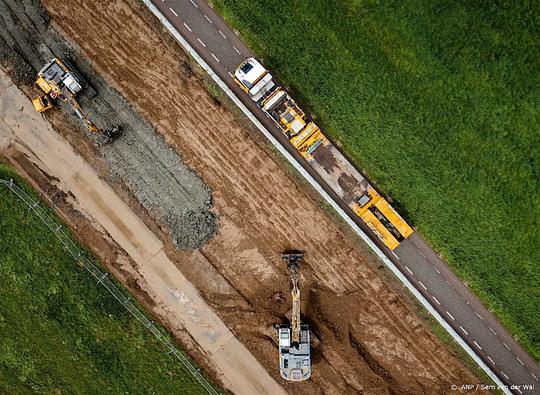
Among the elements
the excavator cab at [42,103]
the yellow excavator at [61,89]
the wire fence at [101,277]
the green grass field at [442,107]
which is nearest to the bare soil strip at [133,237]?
the excavator cab at [42,103]

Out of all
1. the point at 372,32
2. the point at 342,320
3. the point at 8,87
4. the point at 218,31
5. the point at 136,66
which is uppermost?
the point at 8,87

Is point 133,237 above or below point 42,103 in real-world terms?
below

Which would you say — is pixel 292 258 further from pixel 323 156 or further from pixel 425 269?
pixel 425 269

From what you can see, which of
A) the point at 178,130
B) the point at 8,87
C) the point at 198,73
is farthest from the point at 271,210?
the point at 8,87

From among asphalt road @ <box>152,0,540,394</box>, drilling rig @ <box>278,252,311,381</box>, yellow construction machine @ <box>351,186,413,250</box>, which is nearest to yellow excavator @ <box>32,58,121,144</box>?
asphalt road @ <box>152,0,540,394</box>

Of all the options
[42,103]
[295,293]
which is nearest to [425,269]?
[295,293]

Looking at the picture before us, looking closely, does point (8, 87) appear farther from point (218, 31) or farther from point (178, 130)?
point (218, 31)

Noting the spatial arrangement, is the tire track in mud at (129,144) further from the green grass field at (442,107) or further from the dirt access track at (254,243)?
the green grass field at (442,107)
